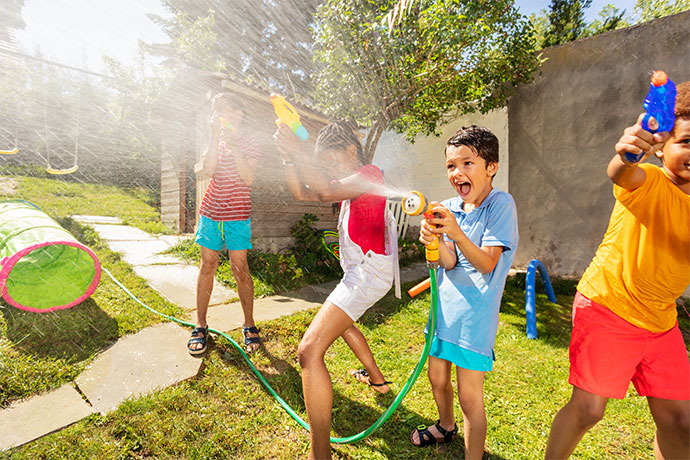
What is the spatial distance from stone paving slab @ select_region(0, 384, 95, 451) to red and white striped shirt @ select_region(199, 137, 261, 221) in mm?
1607

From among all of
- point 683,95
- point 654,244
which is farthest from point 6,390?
point 683,95

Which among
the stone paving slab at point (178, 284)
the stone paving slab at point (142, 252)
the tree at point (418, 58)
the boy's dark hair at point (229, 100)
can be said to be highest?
the tree at point (418, 58)

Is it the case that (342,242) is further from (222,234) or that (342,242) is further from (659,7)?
(659,7)

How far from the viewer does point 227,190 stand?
2.97 metres

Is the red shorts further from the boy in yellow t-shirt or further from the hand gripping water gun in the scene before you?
the hand gripping water gun

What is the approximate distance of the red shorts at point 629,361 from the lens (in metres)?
1.36

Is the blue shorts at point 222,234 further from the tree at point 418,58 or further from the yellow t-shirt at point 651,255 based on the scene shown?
the tree at point 418,58

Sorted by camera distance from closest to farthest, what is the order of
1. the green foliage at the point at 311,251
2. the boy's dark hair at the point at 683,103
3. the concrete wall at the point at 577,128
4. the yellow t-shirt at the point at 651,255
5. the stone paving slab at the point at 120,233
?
1. the boy's dark hair at the point at 683,103
2. the yellow t-shirt at the point at 651,255
3. the concrete wall at the point at 577,128
4. the green foliage at the point at 311,251
5. the stone paving slab at the point at 120,233

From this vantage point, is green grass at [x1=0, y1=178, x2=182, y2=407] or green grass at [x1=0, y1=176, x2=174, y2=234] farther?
green grass at [x1=0, y1=176, x2=174, y2=234]

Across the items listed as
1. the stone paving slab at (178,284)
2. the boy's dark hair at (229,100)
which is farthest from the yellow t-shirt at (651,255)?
the stone paving slab at (178,284)

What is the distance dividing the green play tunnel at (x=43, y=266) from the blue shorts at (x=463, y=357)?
132 inches

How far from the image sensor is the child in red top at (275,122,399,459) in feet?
5.39

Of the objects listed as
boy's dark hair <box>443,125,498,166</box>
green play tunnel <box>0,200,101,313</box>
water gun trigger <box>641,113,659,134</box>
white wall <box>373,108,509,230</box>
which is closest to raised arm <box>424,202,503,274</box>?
boy's dark hair <box>443,125,498,166</box>

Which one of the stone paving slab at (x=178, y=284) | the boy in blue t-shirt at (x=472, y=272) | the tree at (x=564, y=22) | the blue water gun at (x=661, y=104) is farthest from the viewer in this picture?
the tree at (x=564, y=22)
